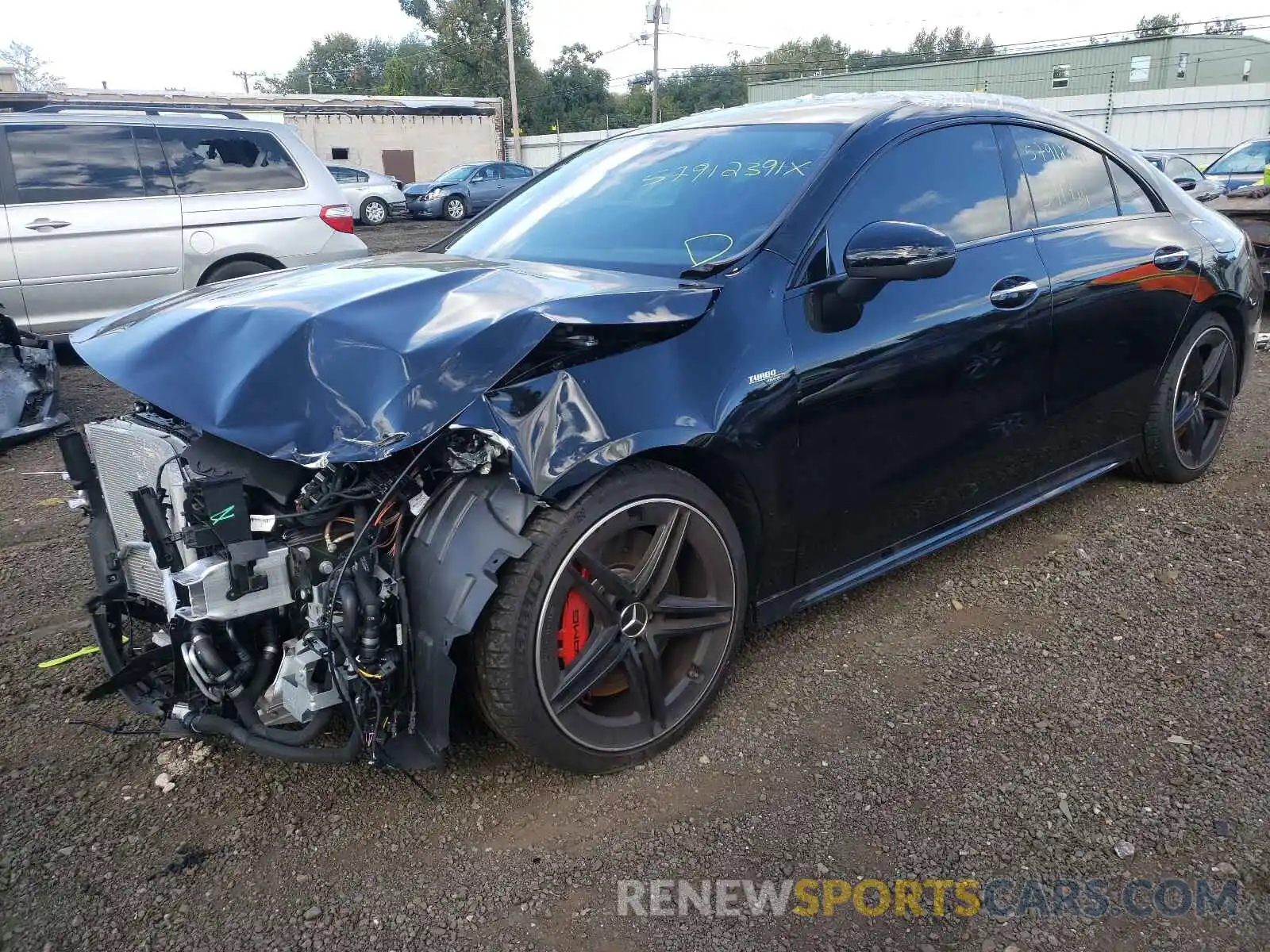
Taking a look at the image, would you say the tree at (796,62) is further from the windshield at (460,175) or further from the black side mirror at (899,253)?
the black side mirror at (899,253)

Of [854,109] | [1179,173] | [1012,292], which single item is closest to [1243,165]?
[1179,173]

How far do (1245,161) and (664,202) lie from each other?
12693mm

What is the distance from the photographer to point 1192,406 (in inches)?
169

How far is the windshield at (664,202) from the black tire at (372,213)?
65.8 ft

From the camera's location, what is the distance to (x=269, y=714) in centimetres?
222

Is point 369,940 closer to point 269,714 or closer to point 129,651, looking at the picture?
point 269,714

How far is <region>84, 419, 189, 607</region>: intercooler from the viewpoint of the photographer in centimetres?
225

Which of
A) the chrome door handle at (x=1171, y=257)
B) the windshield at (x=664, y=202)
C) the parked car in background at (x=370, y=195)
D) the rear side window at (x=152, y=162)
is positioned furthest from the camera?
the parked car in background at (x=370, y=195)

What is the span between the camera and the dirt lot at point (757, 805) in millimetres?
2033

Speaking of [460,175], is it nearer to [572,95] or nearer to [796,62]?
[572,95]

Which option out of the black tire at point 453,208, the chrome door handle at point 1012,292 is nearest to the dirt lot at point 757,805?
the chrome door handle at point 1012,292

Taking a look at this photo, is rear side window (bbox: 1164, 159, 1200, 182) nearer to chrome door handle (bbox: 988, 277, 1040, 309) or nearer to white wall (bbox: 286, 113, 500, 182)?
chrome door handle (bbox: 988, 277, 1040, 309)

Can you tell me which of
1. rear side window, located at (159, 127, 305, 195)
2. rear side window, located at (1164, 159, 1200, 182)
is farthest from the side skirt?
rear side window, located at (159, 127, 305, 195)

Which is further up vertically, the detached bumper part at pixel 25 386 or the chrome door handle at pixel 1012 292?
the chrome door handle at pixel 1012 292
